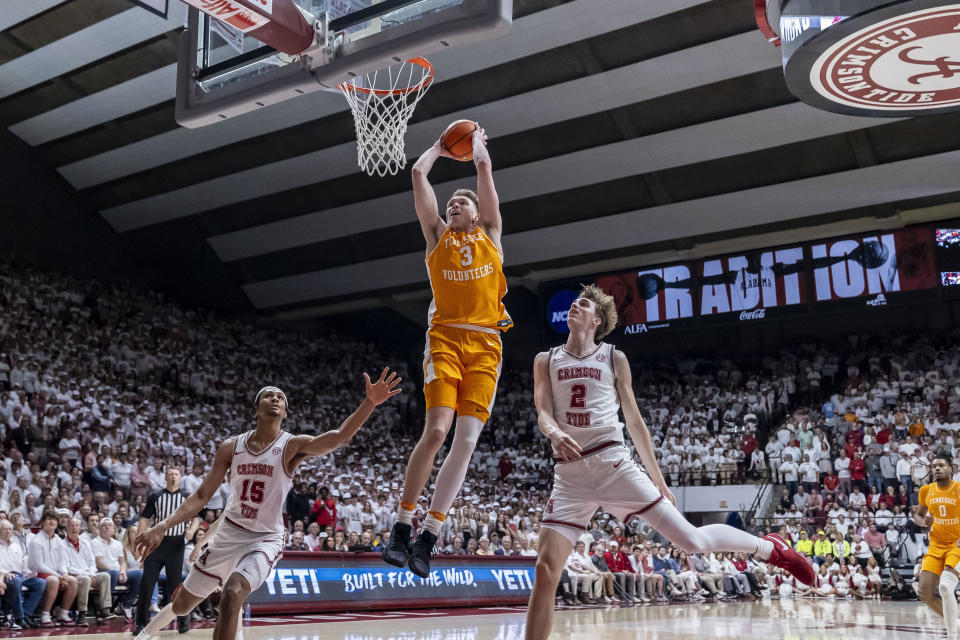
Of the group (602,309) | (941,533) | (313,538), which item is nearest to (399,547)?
(602,309)

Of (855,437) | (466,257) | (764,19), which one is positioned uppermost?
(764,19)

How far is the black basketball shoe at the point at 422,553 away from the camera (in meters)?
4.56

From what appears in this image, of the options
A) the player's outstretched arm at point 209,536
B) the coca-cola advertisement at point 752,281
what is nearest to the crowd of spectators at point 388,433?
the coca-cola advertisement at point 752,281

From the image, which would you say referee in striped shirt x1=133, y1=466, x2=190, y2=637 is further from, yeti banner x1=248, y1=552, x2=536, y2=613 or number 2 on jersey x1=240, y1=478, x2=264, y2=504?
number 2 on jersey x1=240, y1=478, x2=264, y2=504

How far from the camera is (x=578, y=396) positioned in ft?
16.3

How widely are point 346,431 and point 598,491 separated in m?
1.67

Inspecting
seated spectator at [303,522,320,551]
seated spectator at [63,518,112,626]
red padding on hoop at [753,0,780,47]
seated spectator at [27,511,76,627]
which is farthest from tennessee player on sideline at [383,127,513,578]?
seated spectator at [303,522,320,551]

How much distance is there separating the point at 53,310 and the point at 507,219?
477 inches

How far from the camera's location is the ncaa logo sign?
26.6m

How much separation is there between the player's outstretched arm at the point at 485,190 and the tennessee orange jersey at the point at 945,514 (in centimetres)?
636

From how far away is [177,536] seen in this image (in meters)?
9.79

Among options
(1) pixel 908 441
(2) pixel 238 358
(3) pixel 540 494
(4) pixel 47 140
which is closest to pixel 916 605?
(1) pixel 908 441

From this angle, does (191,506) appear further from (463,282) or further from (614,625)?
(614,625)

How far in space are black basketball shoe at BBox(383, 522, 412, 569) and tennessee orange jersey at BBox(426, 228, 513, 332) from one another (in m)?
1.13
